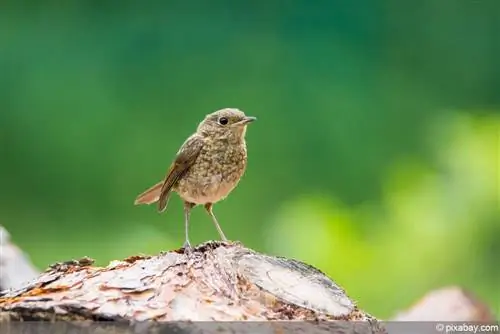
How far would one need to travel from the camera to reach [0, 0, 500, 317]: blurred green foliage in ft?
8.92

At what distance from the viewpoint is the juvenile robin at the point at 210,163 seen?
178cm

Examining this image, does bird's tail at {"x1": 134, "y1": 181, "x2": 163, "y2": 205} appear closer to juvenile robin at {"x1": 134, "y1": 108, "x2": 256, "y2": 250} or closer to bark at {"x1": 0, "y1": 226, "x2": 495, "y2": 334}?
juvenile robin at {"x1": 134, "y1": 108, "x2": 256, "y2": 250}

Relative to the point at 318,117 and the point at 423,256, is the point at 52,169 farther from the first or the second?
the point at 423,256

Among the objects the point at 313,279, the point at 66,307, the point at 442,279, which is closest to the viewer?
the point at 66,307

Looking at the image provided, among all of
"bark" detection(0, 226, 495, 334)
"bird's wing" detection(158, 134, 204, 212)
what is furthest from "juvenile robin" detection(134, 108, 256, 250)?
"bark" detection(0, 226, 495, 334)

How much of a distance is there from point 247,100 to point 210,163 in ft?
3.28

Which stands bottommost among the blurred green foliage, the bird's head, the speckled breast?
the speckled breast

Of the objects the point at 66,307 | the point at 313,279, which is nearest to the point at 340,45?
the point at 313,279

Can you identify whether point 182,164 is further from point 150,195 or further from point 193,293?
point 193,293

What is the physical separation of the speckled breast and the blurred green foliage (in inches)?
33.1

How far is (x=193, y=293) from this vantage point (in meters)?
1.20

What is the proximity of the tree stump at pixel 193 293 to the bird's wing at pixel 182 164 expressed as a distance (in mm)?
484

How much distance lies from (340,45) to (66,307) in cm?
183

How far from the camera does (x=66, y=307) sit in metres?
1.16
